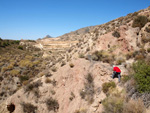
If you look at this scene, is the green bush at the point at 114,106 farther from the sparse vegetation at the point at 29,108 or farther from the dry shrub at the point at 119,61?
the sparse vegetation at the point at 29,108

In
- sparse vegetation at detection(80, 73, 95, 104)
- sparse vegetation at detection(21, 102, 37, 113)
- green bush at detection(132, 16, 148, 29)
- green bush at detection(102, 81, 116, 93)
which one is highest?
green bush at detection(132, 16, 148, 29)

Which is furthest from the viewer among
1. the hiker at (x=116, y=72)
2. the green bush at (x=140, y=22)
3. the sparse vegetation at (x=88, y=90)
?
the green bush at (x=140, y=22)

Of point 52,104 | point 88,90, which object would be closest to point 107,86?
point 88,90

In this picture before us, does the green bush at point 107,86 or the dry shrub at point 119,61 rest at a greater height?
the dry shrub at point 119,61

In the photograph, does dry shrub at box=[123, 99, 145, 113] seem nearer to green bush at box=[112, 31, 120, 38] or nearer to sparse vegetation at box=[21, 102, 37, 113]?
sparse vegetation at box=[21, 102, 37, 113]

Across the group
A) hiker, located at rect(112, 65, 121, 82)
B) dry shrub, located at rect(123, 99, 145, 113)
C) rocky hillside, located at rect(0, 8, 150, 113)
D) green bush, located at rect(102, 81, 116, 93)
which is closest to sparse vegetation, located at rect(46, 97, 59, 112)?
rocky hillside, located at rect(0, 8, 150, 113)

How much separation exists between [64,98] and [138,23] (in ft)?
35.9

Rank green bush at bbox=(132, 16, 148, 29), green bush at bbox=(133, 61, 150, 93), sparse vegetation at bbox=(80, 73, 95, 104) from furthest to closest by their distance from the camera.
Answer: green bush at bbox=(132, 16, 148, 29) < sparse vegetation at bbox=(80, 73, 95, 104) < green bush at bbox=(133, 61, 150, 93)

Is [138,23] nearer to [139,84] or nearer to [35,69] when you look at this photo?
[139,84]

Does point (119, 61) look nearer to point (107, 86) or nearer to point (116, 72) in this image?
point (116, 72)

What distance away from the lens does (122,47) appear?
11.5m

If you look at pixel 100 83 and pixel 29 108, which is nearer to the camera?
pixel 100 83

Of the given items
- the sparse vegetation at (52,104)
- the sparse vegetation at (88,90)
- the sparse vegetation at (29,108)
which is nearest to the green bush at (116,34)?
the sparse vegetation at (88,90)

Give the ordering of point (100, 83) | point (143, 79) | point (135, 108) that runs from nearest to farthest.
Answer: point (135, 108) → point (143, 79) → point (100, 83)
